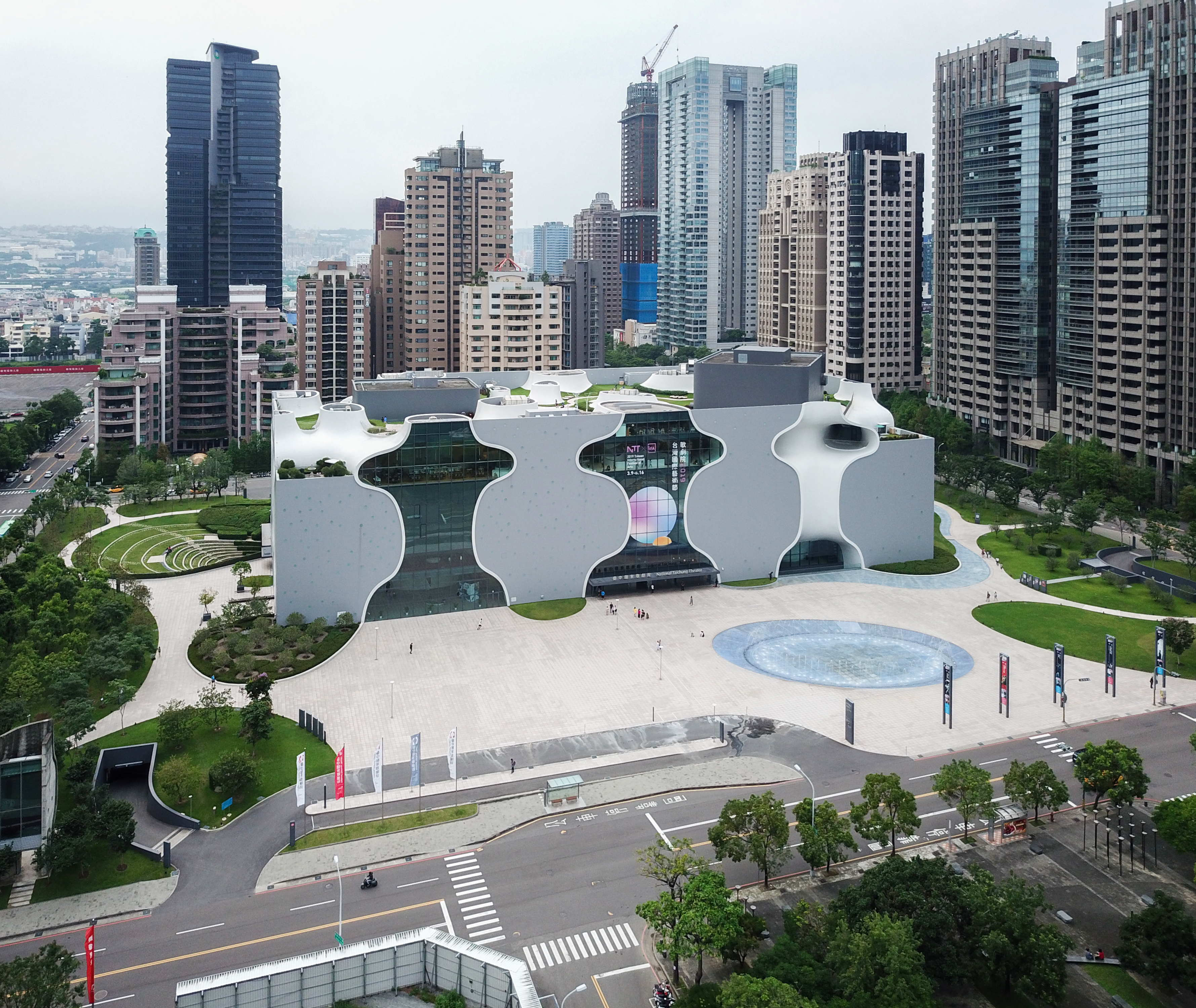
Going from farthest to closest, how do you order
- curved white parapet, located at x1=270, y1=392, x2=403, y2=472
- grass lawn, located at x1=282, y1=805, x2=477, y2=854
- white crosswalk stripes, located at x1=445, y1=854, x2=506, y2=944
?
curved white parapet, located at x1=270, y1=392, x2=403, y2=472 < grass lawn, located at x1=282, y1=805, x2=477, y2=854 < white crosswalk stripes, located at x1=445, y1=854, x2=506, y2=944

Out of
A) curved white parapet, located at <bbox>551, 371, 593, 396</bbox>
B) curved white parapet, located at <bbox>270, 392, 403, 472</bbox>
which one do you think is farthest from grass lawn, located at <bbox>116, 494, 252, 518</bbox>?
curved white parapet, located at <bbox>270, 392, 403, 472</bbox>

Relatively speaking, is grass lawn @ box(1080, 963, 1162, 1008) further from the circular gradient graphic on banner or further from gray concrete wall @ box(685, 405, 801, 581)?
gray concrete wall @ box(685, 405, 801, 581)

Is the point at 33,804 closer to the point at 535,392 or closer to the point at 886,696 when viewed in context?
the point at 886,696

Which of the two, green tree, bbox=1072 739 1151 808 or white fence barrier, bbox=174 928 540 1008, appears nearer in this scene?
white fence barrier, bbox=174 928 540 1008

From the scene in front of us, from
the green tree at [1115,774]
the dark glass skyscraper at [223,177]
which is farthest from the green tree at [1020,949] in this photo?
the dark glass skyscraper at [223,177]

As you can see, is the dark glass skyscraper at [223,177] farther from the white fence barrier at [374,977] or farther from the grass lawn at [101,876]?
the white fence barrier at [374,977]

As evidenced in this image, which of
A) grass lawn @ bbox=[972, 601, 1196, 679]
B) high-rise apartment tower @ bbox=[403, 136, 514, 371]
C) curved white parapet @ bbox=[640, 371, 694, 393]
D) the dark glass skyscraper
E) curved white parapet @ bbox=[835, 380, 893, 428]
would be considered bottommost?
grass lawn @ bbox=[972, 601, 1196, 679]

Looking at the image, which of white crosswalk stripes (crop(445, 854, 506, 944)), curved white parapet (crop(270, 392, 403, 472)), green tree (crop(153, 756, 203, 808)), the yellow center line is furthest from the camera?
curved white parapet (crop(270, 392, 403, 472))
